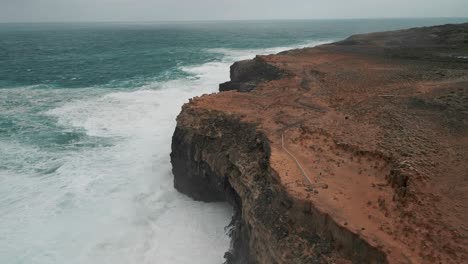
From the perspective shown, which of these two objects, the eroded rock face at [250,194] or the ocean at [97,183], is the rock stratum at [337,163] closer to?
the eroded rock face at [250,194]

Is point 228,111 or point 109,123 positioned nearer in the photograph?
point 228,111

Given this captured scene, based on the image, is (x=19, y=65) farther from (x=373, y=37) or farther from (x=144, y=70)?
(x=373, y=37)

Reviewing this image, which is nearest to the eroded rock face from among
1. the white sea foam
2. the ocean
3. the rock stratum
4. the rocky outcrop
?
the rock stratum

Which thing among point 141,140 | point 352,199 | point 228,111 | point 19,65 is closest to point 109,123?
point 141,140

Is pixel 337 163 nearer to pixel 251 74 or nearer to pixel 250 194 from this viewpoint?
pixel 250 194

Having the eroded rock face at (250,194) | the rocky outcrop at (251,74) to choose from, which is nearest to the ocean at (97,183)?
the eroded rock face at (250,194)
